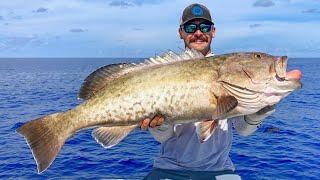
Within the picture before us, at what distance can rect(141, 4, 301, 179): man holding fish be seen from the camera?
805cm

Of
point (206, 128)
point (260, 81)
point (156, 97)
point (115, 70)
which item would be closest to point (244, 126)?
point (206, 128)

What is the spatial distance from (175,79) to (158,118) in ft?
1.97

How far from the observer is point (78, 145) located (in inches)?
945

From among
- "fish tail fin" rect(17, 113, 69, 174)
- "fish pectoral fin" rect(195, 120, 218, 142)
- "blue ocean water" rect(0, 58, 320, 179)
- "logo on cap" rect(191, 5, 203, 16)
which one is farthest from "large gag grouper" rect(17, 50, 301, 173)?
"blue ocean water" rect(0, 58, 320, 179)

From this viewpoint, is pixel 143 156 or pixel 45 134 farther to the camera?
pixel 143 156

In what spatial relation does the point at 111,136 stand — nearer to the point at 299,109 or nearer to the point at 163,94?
the point at 163,94

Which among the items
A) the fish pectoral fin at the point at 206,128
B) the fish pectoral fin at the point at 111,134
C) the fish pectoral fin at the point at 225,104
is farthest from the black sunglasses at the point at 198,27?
the fish pectoral fin at the point at 111,134

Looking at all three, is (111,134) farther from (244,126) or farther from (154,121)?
(244,126)

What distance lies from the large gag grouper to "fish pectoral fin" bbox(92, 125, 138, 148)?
15mm

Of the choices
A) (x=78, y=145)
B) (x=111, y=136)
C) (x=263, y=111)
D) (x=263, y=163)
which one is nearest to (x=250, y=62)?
(x=263, y=111)

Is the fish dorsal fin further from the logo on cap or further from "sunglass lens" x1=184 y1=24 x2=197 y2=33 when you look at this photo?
the logo on cap

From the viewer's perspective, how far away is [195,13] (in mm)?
8359

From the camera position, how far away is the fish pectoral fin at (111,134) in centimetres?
646

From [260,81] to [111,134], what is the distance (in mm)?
2282
